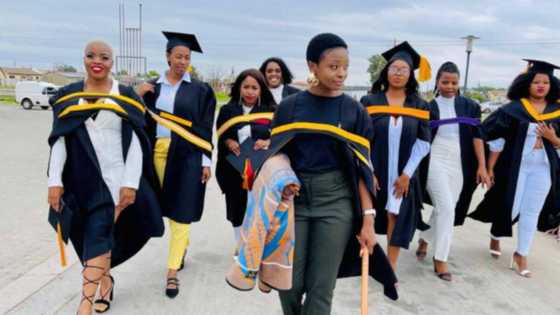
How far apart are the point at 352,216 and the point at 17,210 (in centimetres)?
571

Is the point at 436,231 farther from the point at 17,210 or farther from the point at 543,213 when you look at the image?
the point at 17,210

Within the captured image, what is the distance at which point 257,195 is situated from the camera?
2838mm

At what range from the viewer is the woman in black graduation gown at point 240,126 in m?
4.82

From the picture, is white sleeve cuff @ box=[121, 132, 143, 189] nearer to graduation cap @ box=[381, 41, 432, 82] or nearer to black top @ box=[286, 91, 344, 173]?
black top @ box=[286, 91, 344, 173]

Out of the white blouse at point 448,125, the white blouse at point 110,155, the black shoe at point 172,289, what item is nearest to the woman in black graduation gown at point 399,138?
the white blouse at point 448,125

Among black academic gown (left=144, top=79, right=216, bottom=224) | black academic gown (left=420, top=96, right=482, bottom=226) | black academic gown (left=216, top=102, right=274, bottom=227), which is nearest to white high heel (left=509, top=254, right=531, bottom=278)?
black academic gown (left=420, top=96, right=482, bottom=226)

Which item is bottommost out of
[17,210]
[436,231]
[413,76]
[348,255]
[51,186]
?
[17,210]

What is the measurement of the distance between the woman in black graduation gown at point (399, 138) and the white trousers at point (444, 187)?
0.37 metres

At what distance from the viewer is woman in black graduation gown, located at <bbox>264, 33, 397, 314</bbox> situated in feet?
9.47

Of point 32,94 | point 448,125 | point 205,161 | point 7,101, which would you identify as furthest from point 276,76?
point 7,101

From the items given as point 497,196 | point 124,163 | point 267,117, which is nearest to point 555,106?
point 497,196

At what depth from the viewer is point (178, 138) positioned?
4.41m

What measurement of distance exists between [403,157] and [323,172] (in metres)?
1.71

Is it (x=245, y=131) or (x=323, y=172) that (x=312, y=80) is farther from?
(x=245, y=131)
